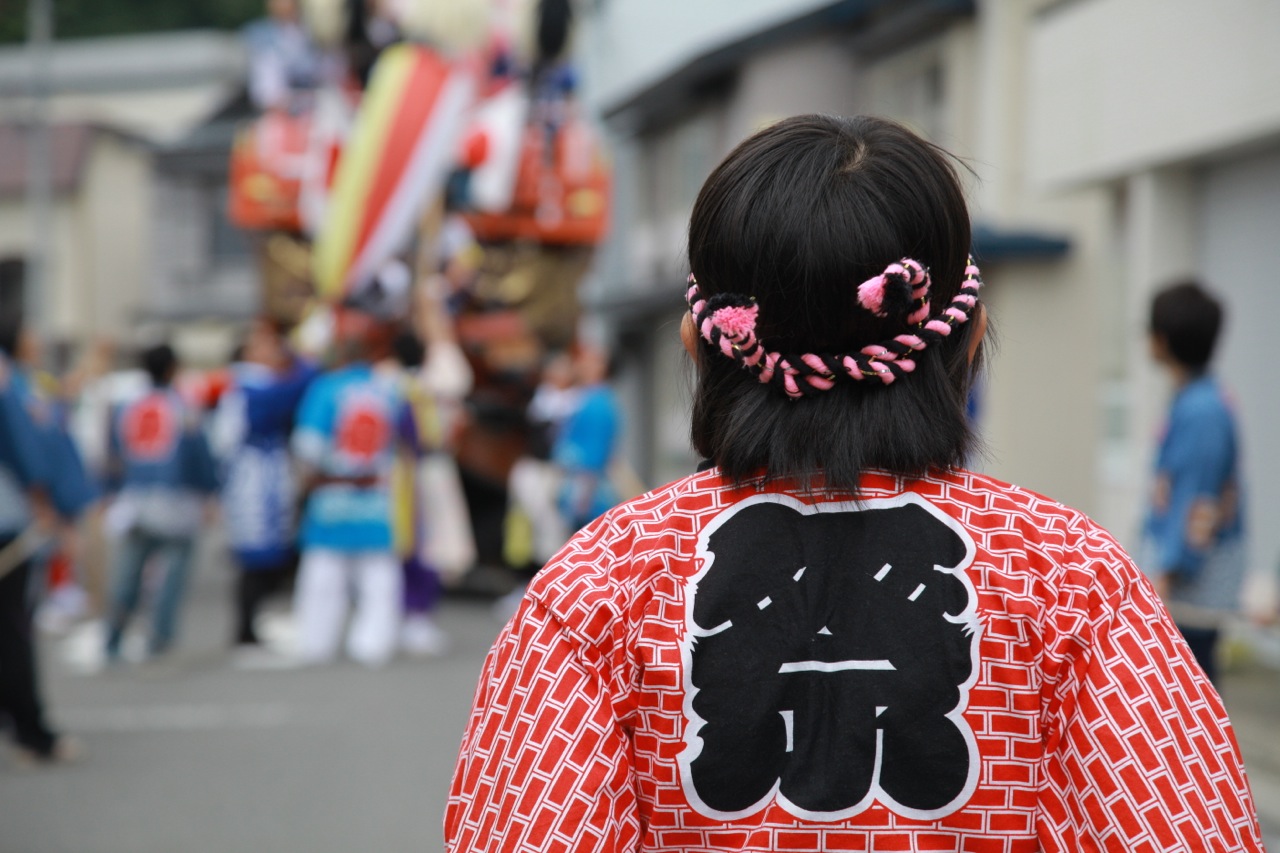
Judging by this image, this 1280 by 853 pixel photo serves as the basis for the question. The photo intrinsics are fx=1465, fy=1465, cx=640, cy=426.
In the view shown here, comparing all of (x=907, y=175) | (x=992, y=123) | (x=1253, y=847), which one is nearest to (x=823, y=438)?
(x=907, y=175)

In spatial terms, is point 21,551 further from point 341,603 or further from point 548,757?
point 548,757

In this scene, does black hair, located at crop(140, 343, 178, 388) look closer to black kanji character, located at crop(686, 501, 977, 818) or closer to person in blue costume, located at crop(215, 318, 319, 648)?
person in blue costume, located at crop(215, 318, 319, 648)

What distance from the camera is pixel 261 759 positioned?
237 inches

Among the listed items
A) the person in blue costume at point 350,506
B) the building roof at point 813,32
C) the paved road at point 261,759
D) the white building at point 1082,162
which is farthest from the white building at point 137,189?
the paved road at point 261,759

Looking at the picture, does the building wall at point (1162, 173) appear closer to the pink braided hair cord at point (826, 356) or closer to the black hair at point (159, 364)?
the black hair at point (159, 364)

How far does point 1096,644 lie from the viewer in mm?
1416

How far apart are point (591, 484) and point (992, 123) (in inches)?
154

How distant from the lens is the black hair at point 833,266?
4.78 feet

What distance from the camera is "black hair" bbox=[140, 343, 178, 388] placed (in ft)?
27.4

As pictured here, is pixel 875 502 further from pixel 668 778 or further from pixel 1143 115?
pixel 1143 115

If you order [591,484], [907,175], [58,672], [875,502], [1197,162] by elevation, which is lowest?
[58,672]

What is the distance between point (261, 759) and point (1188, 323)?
3980 millimetres

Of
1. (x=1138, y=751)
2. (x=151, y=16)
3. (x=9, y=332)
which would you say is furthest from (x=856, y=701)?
(x=151, y=16)

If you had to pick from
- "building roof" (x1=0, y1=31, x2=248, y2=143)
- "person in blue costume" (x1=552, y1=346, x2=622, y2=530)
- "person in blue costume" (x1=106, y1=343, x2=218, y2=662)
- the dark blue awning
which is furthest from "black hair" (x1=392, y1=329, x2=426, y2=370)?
"building roof" (x1=0, y1=31, x2=248, y2=143)
